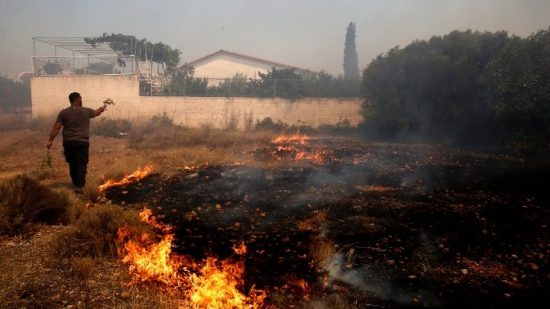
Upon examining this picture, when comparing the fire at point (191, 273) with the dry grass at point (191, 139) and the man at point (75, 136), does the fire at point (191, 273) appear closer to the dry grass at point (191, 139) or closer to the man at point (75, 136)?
the man at point (75, 136)

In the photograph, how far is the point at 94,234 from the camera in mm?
4492

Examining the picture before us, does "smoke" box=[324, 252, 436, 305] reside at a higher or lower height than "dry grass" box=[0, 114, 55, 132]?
lower

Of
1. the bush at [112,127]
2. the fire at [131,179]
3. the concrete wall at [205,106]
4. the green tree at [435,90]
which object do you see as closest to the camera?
the fire at [131,179]

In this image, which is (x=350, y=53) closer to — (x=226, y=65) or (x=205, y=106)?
(x=226, y=65)

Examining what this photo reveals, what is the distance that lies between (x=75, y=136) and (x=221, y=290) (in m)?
4.59

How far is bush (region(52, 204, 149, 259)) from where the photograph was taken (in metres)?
4.26

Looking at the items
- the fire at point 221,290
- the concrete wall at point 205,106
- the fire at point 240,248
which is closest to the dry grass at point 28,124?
the concrete wall at point 205,106

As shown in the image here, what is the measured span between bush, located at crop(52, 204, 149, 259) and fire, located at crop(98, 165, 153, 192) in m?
2.59

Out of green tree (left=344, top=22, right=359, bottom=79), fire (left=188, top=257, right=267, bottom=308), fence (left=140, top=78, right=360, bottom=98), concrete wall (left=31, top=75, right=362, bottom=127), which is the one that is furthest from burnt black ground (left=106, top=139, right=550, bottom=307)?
green tree (left=344, top=22, right=359, bottom=79)

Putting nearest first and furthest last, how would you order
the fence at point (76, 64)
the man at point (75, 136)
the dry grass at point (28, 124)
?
the man at point (75, 136) → the dry grass at point (28, 124) → the fence at point (76, 64)

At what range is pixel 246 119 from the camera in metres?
19.2

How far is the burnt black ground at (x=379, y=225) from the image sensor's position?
3.98 m

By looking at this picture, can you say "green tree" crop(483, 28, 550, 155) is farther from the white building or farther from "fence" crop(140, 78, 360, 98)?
the white building

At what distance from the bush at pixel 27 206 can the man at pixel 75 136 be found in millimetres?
1115
